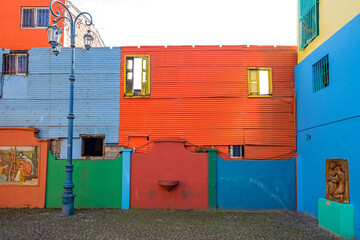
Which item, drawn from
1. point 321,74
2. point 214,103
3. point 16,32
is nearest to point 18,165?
point 16,32

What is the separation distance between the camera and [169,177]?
13031 mm

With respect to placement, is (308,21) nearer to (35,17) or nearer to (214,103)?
(214,103)

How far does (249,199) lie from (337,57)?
5738mm

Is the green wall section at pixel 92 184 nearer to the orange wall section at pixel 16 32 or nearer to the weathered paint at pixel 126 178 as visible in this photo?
the weathered paint at pixel 126 178

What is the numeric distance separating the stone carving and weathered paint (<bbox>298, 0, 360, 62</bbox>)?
3.66 metres

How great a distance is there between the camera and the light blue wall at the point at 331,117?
873 cm

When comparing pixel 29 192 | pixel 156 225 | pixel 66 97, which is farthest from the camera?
pixel 66 97

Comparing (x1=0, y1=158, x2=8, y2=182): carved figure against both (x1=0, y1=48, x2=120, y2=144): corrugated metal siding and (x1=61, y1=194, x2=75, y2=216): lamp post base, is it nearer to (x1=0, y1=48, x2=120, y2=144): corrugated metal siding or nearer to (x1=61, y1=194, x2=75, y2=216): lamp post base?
(x1=0, y1=48, x2=120, y2=144): corrugated metal siding

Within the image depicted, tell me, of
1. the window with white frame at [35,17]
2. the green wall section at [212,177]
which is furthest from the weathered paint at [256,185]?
the window with white frame at [35,17]

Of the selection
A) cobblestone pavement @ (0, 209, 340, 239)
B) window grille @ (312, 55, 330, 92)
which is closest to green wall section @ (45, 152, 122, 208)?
cobblestone pavement @ (0, 209, 340, 239)

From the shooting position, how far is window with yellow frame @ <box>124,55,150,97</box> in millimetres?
14078

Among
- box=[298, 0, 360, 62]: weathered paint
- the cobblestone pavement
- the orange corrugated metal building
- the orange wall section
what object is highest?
the orange wall section

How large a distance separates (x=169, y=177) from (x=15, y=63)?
7646mm

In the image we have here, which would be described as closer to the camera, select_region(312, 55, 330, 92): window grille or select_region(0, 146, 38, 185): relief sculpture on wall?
select_region(312, 55, 330, 92): window grille
